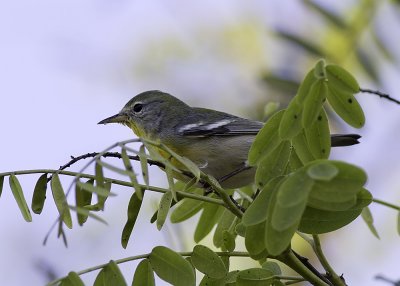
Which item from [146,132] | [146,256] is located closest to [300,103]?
[146,256]

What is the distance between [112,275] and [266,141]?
0.57 m

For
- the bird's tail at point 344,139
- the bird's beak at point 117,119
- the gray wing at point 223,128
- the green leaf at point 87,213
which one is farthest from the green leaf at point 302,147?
the bird's beak at point 117,119

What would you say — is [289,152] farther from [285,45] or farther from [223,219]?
[285,45]

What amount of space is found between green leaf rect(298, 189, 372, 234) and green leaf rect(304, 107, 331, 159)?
0.54 ft

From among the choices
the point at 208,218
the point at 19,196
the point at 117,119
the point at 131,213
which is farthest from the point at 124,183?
the point at 117,119

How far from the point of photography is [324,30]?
3.90 meters

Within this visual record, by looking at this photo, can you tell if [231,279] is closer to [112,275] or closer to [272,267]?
[272,267]

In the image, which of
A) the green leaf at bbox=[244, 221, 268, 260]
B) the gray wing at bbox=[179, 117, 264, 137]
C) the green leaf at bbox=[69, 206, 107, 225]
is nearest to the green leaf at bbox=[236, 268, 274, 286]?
the green leaf at bbox=[244, 221, 268, 260]

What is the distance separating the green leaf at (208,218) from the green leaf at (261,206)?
1031 millimetres

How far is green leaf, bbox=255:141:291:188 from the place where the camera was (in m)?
2.07

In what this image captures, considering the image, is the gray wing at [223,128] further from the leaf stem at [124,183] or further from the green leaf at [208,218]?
the leaf stem at [124,183]

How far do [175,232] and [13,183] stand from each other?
963mm

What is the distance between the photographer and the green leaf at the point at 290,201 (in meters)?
1.72

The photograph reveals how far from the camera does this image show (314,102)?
6.23 feet
